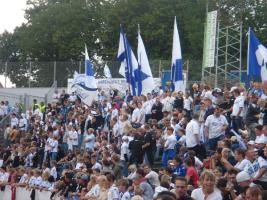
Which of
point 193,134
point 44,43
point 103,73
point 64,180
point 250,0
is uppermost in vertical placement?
point 250,0

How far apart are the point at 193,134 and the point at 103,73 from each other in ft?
74.0

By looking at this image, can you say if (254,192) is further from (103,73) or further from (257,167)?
(103,73)

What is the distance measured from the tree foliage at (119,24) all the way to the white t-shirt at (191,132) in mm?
39074

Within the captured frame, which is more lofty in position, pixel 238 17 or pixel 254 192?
pixel 238 17

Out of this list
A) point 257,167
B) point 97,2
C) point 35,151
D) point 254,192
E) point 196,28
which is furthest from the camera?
point 97,2

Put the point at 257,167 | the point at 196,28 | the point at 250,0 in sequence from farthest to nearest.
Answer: the point at 250,0, the point at 196,28, the point at 257,167

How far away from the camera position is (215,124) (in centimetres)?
1873

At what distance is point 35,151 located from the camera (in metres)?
27.2

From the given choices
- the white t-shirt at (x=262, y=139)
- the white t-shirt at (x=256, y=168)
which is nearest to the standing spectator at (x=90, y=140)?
the white t-shirt at (x=262, y=139)

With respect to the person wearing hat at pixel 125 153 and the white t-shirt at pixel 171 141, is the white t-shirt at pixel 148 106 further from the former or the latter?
the white t-shirt at pixel 171 141

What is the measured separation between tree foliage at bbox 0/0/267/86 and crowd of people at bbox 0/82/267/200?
32.2 m

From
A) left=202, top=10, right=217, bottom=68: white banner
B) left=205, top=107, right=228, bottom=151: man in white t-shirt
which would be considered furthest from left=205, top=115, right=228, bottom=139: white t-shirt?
left=202, top=10, right=217, bottom=68: white banner

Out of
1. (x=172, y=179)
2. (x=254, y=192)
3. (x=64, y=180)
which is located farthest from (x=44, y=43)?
(x=254, y=192)

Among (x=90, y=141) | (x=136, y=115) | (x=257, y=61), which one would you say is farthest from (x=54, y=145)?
(x=257, y=61)
